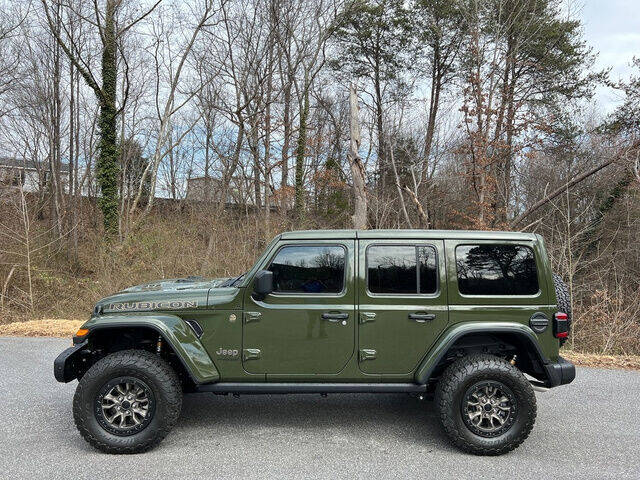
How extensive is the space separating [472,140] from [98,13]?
13.9m

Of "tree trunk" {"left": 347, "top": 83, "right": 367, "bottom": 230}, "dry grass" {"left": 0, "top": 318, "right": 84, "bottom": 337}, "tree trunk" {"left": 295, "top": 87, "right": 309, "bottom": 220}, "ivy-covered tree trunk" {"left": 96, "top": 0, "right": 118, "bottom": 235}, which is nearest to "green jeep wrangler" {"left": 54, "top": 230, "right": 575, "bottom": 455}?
"dry grass" {"left": 0, "top": 318, "right": 84, "bottom": 337}

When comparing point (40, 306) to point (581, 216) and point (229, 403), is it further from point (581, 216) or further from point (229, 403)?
point (581, 216)

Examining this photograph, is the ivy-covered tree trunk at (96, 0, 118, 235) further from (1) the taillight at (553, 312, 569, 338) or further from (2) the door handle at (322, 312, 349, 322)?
(1) the taillight at (553, 312, 569, 338)

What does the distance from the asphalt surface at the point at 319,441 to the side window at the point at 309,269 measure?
4.34 ft

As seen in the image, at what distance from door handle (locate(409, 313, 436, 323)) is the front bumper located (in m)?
2.86

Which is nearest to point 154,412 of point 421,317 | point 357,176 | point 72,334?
point 421,317

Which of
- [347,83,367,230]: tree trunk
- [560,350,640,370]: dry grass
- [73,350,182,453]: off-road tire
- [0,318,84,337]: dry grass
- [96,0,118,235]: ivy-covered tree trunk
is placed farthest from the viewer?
[96,0,118,235]: ivy-covered tree trunk

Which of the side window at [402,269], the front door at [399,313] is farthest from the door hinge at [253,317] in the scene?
the side window at [402,269]

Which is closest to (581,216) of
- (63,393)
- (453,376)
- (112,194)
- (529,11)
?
(529,11)

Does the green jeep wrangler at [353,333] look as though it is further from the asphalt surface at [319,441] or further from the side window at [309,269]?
the asphalt surface at [319,441]

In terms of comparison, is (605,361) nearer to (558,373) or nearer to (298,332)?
(558,373)

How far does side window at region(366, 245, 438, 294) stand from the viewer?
12.4 feet

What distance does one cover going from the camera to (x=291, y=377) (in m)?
3.71

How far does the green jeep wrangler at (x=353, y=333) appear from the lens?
3562 mm
